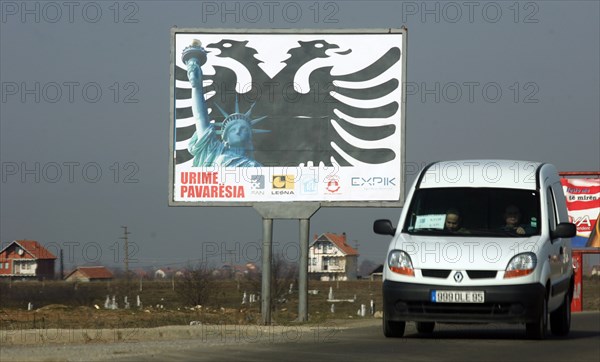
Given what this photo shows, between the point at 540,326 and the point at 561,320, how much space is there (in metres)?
2.22

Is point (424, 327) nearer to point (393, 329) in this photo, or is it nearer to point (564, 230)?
point (393, 329)

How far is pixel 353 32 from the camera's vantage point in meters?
25.1

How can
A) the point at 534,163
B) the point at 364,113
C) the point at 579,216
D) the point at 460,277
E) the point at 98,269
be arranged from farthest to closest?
1. the point at 98,269
2. the point at 579,216
3. the point at 364,113
4. the point at 534,163
5. the point at 460,277

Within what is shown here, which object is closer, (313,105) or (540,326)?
(540,326)

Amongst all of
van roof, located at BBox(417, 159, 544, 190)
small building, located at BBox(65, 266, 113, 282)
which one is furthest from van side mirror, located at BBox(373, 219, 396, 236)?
small building, located at BBox(65, 266, 113, 282)

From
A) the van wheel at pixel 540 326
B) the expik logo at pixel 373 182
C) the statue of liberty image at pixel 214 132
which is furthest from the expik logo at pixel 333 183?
the van wheel at pixel 540 326

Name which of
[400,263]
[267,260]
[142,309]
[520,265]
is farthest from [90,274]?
[520,265]

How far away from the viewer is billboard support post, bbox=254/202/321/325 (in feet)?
83.1

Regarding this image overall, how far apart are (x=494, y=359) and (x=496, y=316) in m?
1.90

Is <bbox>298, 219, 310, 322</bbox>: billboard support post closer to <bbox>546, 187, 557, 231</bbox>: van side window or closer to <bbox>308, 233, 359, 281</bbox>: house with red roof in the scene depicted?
<bbox>546, 187, 557, 231</bbox>: van side window

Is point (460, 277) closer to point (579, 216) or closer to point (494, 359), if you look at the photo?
point (494, 359)

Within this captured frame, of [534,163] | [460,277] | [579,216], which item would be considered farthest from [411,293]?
[579,216]

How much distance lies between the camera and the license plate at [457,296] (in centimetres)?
1371

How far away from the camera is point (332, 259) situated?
521 ft
